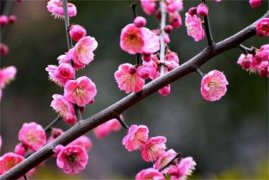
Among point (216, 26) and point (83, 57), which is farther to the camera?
point (216, 26)

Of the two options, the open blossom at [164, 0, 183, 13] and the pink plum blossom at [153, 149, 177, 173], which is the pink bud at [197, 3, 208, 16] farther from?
the pink plum blossom at [153, 149, 177, 173]

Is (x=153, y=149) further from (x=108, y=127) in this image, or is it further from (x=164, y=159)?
(x=108, y=127)

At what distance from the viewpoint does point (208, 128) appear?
465 cm

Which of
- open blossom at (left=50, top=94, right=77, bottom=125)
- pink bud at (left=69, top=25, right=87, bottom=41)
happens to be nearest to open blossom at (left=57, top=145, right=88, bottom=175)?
open blossom at (left=50, top=94, right=77, bottom=125)

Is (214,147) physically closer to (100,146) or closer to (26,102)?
(100,146)

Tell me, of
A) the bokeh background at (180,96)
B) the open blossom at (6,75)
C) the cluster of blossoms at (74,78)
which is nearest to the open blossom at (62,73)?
the cluster of blossoms at (74,78)

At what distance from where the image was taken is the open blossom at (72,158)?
106 cm

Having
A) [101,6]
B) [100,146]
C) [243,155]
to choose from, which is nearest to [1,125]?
[100,146]

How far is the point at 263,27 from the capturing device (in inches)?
41.9

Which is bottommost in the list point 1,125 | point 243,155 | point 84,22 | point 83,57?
point 243,155

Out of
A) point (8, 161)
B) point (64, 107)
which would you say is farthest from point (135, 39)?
point (8, 161)

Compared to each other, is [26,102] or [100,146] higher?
[26,102]

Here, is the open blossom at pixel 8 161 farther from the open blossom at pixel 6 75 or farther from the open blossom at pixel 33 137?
the open blossom at pixel 6 75

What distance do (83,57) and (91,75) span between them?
3665 mm
